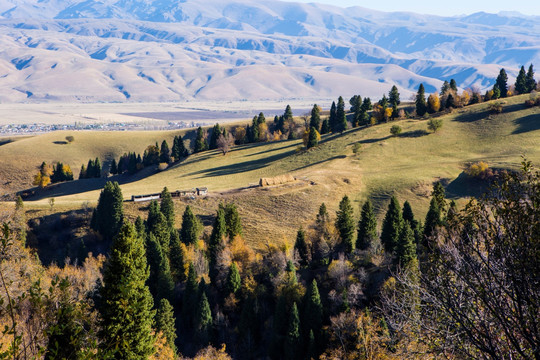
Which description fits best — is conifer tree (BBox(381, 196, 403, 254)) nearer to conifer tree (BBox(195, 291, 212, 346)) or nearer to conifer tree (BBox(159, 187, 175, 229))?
conifer tree (BBox(195, 291, 212, 346))

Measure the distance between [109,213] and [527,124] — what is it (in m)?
118

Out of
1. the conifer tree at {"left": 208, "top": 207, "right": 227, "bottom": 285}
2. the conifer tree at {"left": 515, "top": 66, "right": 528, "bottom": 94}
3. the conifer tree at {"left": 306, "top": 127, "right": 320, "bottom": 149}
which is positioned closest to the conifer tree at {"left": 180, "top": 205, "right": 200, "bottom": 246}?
the conifer tree at {"left": 208, "top": 207, "right": 227, "bottom": 285}

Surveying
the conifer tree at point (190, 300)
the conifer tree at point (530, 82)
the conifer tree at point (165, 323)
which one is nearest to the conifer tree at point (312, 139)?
the conifer tree at point (190, 300)

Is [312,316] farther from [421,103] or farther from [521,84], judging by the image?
[521,84]

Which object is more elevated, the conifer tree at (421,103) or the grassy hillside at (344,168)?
the conifer tree at (421,103)

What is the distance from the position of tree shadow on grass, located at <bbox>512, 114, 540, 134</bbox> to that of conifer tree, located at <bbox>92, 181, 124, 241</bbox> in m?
110

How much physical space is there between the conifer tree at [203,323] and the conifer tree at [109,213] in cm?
3340

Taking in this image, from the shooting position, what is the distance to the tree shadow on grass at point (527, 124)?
12034cm

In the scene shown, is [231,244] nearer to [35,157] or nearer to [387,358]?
[387,358]

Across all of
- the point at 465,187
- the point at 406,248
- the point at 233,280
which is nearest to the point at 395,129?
the point at 465,187

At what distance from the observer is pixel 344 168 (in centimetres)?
10825

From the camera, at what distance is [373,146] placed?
122875mm

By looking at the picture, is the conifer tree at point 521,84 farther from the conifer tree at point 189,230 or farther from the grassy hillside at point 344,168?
the conifer tree at point 189,230

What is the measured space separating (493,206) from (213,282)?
183 ft
